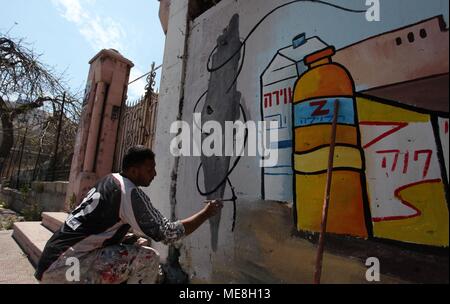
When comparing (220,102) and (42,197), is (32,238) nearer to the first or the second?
(220,102)

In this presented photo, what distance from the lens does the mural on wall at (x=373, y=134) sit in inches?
65.9

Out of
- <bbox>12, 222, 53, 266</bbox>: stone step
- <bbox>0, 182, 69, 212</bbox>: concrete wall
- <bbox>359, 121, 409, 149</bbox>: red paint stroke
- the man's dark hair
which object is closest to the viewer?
<bbox>359, 121, 409, 149</bbox>: red paint stroke

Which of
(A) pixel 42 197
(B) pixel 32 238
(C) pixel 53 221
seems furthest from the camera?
(A) pixel 42 197

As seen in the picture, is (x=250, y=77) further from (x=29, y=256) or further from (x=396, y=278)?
(x=29, y=256)

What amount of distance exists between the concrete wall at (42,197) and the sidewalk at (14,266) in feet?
5.29

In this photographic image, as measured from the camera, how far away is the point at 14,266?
13.6ft

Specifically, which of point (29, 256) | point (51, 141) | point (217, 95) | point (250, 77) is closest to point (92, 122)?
point (29, 256)

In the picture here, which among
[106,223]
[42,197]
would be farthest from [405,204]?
[42,197]

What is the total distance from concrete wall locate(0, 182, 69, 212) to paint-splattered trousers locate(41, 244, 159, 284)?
5.53 meters

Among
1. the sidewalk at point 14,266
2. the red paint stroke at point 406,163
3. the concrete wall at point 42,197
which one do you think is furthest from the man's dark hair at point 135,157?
the concrete wall at point 42,197

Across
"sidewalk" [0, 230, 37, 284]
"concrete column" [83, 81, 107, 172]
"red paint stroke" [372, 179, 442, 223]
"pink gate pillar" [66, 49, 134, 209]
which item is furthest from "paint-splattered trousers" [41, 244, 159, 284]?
"concrete column" [83, 81, 107, 172]

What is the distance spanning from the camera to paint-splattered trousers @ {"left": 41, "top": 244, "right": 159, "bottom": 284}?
1836mm

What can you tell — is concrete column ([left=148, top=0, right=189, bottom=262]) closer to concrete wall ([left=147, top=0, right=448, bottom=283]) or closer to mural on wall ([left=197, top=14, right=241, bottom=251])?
concrete wall ([left=147, top=0, right=448, bottom=283])

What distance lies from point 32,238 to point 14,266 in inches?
27.0
